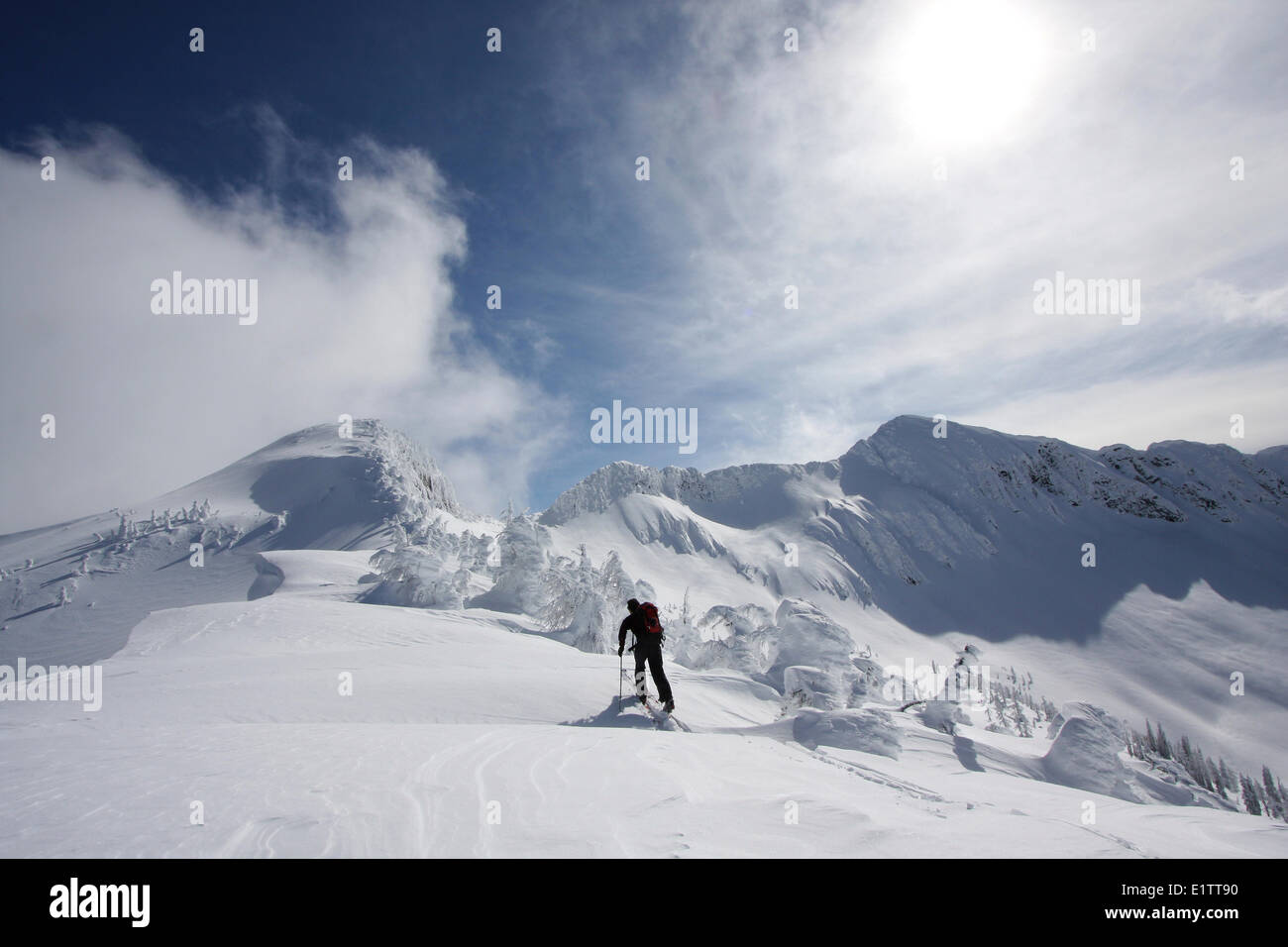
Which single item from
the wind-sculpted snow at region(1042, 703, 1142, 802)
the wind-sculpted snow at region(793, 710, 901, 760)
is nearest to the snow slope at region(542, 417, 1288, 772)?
the wind-sculpted snow at region(1042, 703, 1142, 802)

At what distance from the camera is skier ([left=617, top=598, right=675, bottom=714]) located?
33.6 feet

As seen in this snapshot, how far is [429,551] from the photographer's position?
1383 inches

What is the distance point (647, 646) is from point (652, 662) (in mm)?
305

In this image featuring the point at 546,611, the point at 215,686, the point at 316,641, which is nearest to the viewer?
the point at 215,686

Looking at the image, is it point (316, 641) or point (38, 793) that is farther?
point (316, 641)

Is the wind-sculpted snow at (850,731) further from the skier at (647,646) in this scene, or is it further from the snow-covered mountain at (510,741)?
the skier at (647,646)

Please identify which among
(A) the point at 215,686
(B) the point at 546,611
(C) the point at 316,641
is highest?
(A) the point at 215,686

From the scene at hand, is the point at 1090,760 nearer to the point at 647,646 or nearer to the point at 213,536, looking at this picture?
the point at 647,646

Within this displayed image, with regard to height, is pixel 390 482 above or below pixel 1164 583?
above

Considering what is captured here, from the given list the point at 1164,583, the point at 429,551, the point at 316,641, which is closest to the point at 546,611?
the point at 429,551

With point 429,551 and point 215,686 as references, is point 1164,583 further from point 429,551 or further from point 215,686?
point 215,686

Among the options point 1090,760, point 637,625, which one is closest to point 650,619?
point 637,625

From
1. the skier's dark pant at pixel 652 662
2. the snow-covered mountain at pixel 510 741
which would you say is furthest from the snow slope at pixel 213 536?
the skier's dark pant at pixel 652 662
